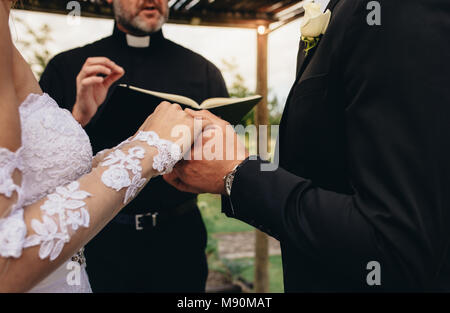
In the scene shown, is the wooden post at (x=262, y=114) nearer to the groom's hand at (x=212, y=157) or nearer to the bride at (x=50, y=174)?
the groom's hand at (x=212, y=157)

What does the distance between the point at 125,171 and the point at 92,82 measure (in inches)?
46.2

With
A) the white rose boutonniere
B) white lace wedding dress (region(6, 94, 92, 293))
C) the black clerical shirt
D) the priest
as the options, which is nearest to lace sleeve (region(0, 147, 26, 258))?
white lace wedding dress (region(6, 94, 92, 293))

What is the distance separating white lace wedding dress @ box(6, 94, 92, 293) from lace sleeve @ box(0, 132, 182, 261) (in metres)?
0.19

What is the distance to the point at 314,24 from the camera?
3.83 ft

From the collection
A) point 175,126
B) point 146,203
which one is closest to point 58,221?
point 175,126

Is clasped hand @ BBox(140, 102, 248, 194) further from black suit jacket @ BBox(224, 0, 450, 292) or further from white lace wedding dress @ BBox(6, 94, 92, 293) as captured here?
white lace wedding dress @ BBox(6, 94, 92, 293)

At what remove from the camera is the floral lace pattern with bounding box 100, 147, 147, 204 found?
1.14 meters

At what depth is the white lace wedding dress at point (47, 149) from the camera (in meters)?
1.21

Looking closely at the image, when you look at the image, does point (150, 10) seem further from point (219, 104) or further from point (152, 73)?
point (219, 104)

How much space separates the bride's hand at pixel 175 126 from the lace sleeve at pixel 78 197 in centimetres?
3

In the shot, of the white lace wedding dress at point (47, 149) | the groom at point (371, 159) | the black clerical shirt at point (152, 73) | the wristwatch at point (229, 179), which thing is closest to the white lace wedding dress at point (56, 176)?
the white lace wedding dress at point (47, 149)

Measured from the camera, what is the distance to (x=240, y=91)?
641 centimetres
